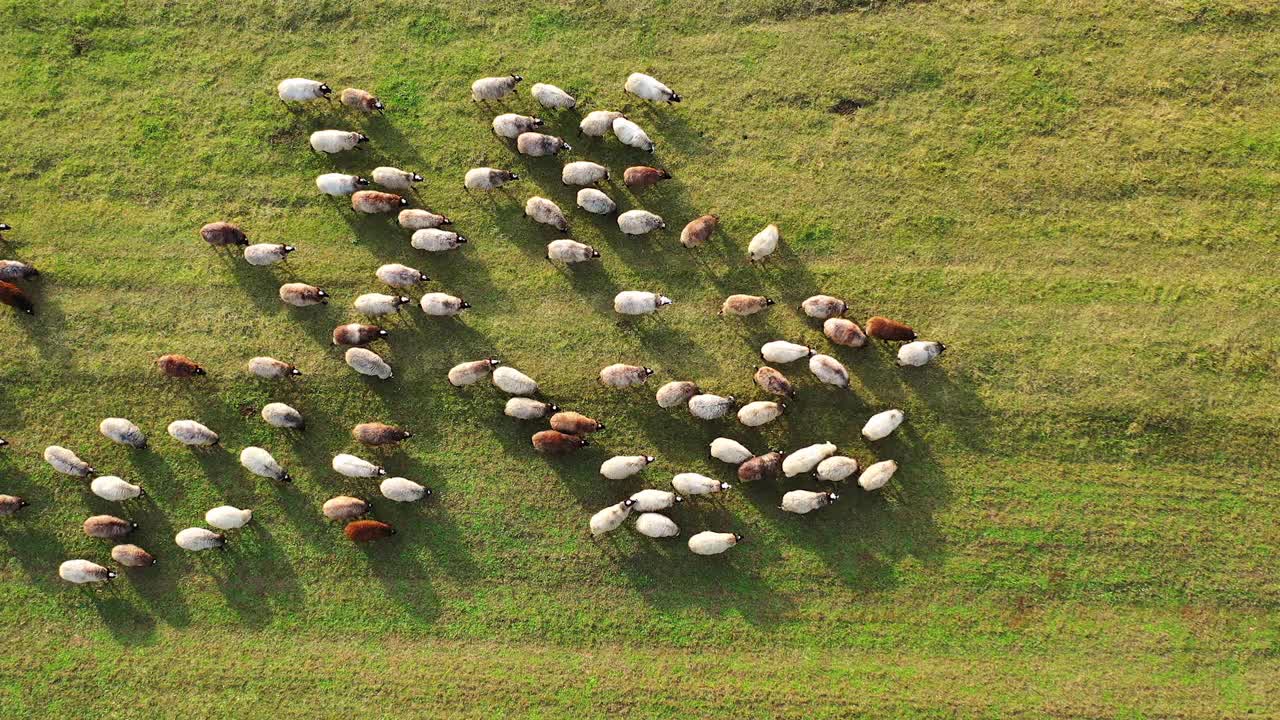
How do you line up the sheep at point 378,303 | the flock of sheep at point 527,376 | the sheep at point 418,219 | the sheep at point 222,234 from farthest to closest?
1. the sheep at point 222,234
2. the sheep at point 418,219
3. the sheep at point 378,303
4. the flock of sheep at point 527,376

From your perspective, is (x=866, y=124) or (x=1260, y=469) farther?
(x=866, y=124)

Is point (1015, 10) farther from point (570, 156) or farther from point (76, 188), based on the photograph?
point (76, 188)

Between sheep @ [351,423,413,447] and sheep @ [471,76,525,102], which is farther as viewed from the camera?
sheep @ [471,76,525,102]

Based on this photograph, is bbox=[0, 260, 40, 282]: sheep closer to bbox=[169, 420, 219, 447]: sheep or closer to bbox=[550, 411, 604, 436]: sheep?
bbox=[169, 420, 219, 447]: sheep

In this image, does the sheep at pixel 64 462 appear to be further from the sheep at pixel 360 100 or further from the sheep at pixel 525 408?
the sheep at pixel 360 100

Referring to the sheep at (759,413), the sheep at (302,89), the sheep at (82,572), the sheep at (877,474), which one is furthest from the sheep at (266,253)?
the sheep at (877,474)

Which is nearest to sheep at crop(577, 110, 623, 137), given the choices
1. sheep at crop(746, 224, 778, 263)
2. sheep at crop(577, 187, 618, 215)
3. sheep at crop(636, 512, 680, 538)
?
sheep at crop(577, 187, 618, 215)

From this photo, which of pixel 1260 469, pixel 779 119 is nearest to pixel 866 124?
pixel 779 119
